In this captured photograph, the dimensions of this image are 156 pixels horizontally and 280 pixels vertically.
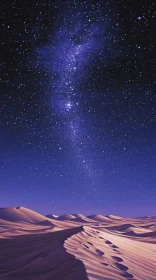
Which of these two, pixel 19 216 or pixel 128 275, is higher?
pixel 19 216

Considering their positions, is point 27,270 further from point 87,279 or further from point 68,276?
point 87,279

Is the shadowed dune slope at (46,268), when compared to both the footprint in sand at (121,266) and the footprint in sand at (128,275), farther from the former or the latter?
the footprint in sand at (121,266)

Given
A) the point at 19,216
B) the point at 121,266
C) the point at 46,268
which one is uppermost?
the point at 19,216

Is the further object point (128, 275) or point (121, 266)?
point (121, 266)

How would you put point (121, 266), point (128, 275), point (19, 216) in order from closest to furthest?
point (128, 275), point (121, 266), point (19, 216)

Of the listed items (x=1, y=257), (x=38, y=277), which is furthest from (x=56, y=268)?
(x=1, y=257)

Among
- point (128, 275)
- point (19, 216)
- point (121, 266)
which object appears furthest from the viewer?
point (19, 216)

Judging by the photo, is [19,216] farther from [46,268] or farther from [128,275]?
[128,275]

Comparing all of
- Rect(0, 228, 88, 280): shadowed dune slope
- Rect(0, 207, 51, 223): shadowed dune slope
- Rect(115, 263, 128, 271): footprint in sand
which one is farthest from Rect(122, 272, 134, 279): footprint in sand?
Rect(0, 207, 51, 223): shadowed dune slope

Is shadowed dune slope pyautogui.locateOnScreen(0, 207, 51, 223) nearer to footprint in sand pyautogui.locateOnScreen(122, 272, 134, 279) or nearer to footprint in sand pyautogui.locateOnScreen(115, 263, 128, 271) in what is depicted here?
footprint in sand pyautogui.locateOnScreen(115, 263, 128, 271)

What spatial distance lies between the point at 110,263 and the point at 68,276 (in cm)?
200

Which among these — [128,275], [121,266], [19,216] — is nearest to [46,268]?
[121,266]

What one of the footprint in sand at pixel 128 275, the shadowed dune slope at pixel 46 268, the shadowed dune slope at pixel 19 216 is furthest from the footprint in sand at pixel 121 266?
the shadowed dune slope at pixel 19 216

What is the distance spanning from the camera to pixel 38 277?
720 cm
